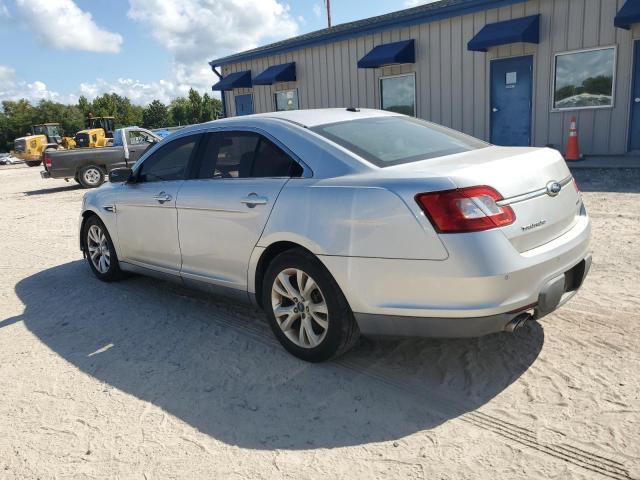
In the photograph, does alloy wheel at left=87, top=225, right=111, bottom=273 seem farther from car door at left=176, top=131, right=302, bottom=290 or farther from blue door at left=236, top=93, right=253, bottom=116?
blue door at left=236, top=93, right=253, bottom=116

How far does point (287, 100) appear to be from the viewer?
18.8 meters

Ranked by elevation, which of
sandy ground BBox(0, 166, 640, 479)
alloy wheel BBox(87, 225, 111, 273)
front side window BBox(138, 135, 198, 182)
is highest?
front side window BBox(138, 135, 198, 182)

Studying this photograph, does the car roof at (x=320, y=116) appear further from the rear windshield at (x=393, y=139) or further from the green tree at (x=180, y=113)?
the green tree at (x=180, y=113)

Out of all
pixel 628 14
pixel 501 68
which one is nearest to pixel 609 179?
pixel 628 14

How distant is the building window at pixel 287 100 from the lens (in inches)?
724

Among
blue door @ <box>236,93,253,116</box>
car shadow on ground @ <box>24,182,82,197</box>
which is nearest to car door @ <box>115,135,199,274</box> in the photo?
car shadow on ground @ <box>24,182,82,197</box>

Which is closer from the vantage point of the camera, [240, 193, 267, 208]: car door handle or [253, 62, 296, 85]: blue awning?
[240, 193, 267, 208]: car door handle

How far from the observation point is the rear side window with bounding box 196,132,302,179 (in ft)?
11.8

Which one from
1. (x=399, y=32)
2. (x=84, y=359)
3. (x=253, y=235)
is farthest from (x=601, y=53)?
(x=84, y=359)

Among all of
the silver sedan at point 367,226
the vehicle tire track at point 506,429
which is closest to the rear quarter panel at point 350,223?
the silver sedan at point 367,226

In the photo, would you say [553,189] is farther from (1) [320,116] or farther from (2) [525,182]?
(1) [320,116]

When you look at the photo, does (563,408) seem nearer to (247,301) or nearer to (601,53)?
(247,301)

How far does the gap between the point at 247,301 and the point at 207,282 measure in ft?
1.46

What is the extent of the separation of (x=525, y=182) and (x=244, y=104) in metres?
19.0
